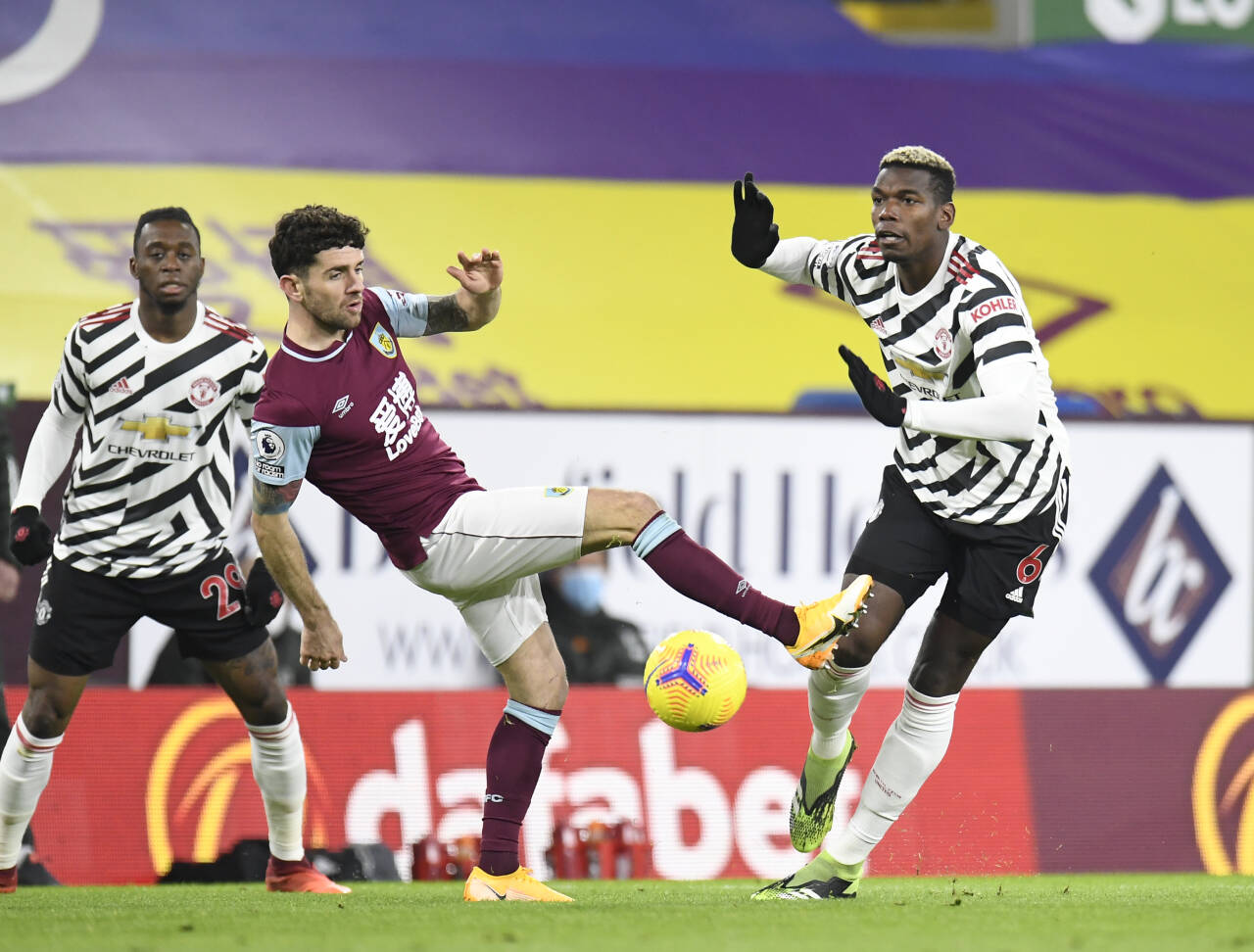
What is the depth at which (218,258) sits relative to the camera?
820 centimetres

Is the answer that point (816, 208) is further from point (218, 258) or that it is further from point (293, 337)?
point (293, 337)

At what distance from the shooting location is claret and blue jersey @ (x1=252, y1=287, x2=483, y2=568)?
4.72 metres

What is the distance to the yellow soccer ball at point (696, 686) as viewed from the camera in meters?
4.61

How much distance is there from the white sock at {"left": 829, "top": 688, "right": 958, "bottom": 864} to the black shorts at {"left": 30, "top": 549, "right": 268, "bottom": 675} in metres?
2.08

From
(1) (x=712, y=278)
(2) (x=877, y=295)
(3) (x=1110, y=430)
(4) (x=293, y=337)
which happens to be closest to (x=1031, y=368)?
(2) (x=877, y=295)

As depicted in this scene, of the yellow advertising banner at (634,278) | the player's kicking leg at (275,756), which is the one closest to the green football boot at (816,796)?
the player's kicking leg at (275,756)

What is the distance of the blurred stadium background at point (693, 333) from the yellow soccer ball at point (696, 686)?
2.57 m

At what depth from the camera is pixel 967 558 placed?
5.05 m

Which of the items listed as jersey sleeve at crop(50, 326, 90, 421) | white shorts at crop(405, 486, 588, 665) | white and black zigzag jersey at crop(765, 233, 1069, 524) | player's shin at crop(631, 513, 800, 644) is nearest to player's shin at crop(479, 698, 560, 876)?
white shorts at crop(405, 486, 588, 665)

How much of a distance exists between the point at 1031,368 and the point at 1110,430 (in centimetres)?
360

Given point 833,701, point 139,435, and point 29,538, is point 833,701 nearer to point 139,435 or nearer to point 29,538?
point 139,435

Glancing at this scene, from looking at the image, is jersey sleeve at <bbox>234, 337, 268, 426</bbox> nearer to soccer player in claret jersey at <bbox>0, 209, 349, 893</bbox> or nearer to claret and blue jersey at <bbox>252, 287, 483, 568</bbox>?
soccer player in claret jersey at <bbox>0, 209, 349, 893</bbox>

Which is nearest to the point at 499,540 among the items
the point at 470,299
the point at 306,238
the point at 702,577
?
the point at 702,577

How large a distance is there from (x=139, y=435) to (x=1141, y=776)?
4775 millimetres
